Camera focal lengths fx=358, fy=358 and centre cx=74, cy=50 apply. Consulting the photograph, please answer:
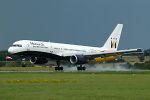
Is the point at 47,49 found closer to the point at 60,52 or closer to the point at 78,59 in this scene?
the point at 60,52

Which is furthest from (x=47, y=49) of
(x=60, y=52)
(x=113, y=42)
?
(x=113, y=42)

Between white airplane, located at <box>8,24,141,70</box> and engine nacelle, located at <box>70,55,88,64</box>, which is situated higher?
white airplane, located at <box>8,24,141,70</box>

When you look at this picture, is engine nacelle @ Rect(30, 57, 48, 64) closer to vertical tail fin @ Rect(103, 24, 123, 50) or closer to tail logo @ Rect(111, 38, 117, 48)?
vertical tail fin @ Rect(103, 24, 123, 50)

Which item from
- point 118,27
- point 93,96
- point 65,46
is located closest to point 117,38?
point 118,27

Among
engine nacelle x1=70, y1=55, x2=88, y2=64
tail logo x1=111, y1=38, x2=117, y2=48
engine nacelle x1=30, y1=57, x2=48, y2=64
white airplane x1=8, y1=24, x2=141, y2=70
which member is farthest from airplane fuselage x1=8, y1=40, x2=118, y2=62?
tail logo x1=111, y1=38, x2=117, y2=48

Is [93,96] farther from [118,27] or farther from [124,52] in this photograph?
[118,27]

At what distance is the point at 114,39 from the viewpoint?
239ft

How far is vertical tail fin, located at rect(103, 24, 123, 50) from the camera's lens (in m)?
71.8

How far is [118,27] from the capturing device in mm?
73875

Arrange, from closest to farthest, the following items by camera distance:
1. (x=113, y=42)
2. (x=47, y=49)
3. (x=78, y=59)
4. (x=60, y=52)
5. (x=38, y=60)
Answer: (x=47, y=49), (x=78, y=59), (x=60, y=52), (x=38, y=60), (x=113, y=42)

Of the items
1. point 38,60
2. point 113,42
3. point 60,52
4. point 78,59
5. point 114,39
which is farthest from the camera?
point 114,39

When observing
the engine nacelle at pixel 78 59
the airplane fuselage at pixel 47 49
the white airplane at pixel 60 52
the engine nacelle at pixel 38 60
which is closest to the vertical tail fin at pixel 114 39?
the white airplane at pixel 60 52

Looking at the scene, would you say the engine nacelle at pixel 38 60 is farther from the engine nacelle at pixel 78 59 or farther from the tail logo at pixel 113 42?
the tail logo at pixel 113 42

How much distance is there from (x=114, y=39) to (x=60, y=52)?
15353 mm
